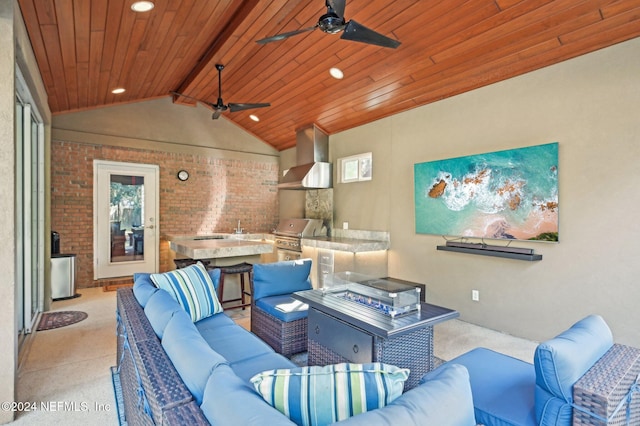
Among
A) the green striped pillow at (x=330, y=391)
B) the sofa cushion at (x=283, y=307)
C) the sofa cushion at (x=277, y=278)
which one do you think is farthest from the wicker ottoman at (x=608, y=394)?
the sofa cushion at (x=277, y=278)

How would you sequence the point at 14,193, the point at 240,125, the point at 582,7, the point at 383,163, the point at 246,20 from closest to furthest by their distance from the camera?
the point at 14,193
the point at 582,7
the point at 246,20
the point at 383,163
the point at 240,125

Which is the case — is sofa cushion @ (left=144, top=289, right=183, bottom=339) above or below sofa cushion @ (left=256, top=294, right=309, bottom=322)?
above

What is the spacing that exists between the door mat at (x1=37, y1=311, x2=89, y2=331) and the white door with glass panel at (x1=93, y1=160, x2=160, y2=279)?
4.85 feet

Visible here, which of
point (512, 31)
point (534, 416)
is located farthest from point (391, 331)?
point (512, 31)

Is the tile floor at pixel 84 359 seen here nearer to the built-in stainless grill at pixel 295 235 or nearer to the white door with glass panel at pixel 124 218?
the white door with glass panel at pixel 124 218

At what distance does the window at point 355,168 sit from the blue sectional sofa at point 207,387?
12.3 ft

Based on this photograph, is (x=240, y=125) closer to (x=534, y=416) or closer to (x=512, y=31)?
(x=512, y=31)

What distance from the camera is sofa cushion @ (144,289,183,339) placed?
5.76ft

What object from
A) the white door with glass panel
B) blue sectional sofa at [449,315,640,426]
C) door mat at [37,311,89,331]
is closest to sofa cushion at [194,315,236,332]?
blue sectional sofa at [449,315,640,426]

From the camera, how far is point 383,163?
5.06m

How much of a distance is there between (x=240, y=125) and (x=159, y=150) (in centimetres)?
166

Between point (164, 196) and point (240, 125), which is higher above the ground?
point (240, 125)

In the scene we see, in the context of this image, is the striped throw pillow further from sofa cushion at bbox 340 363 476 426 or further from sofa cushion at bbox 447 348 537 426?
sofa cushion at bbox 340 363 476 426

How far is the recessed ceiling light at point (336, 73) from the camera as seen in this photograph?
4.24 meters
